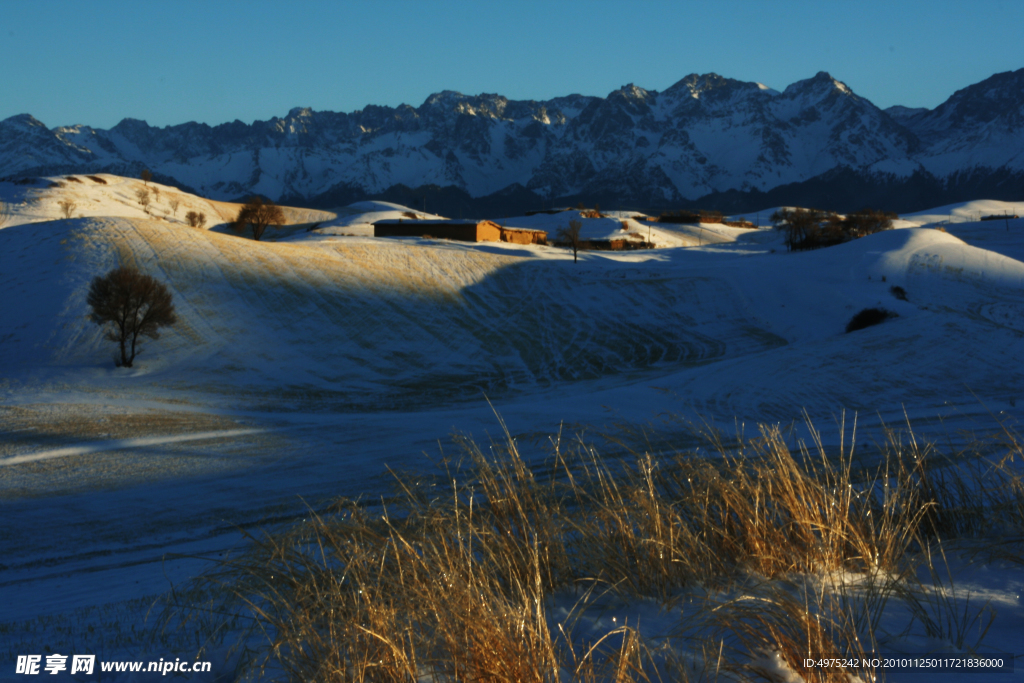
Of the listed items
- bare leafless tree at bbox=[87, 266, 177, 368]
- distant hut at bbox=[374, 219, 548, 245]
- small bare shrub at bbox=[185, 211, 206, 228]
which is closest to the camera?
bare leafless tree at bbox=[87, 266, 177, 368]

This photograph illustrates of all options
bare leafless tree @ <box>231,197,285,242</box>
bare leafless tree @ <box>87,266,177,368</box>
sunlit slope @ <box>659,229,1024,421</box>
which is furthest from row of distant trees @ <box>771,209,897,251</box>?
bare leafless tree @ <box>87,266,177,368</box>

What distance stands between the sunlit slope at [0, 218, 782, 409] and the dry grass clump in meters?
22.6

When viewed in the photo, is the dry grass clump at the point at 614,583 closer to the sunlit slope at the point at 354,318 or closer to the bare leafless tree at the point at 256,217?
the sunlit slope at the point at 354,318

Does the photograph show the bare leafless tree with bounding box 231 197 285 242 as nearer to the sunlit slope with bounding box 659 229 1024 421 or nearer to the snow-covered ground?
the snow-covered ground

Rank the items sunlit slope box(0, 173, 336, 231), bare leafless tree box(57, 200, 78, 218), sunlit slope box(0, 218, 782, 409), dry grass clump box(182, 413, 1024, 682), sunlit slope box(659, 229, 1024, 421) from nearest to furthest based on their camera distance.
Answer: dry grass clump box(182, 413, 1024, 682) → sunlit slope box(659, 229, 1024, 421) → sunlit slope box(0, 218, 782, 409) → bare leafless tree box(57, 200, 78, 218) → sunlit slope box(0, 173, 336, 231)

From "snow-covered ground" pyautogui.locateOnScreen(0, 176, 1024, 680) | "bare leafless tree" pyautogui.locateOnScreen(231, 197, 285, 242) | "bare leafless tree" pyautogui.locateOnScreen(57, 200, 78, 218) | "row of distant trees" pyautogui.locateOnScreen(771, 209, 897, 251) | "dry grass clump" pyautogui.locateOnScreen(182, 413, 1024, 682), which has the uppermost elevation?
"bare leafless tree" pyautogui.locateOnScreen(57, 200, 78, 218)

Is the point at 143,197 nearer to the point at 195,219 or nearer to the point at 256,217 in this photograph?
the point at 195,219

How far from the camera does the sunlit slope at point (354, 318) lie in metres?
29.6

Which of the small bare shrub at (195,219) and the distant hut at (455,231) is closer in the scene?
the distant hut at (455,231)

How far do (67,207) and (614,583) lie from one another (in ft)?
373

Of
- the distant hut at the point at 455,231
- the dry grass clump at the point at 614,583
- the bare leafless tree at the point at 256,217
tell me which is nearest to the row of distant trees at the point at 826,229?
the distant hut at the point at 455,231

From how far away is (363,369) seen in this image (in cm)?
3212

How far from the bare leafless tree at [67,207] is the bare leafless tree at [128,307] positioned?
260 feet

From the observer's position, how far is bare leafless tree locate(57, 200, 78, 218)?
95.3 meters
